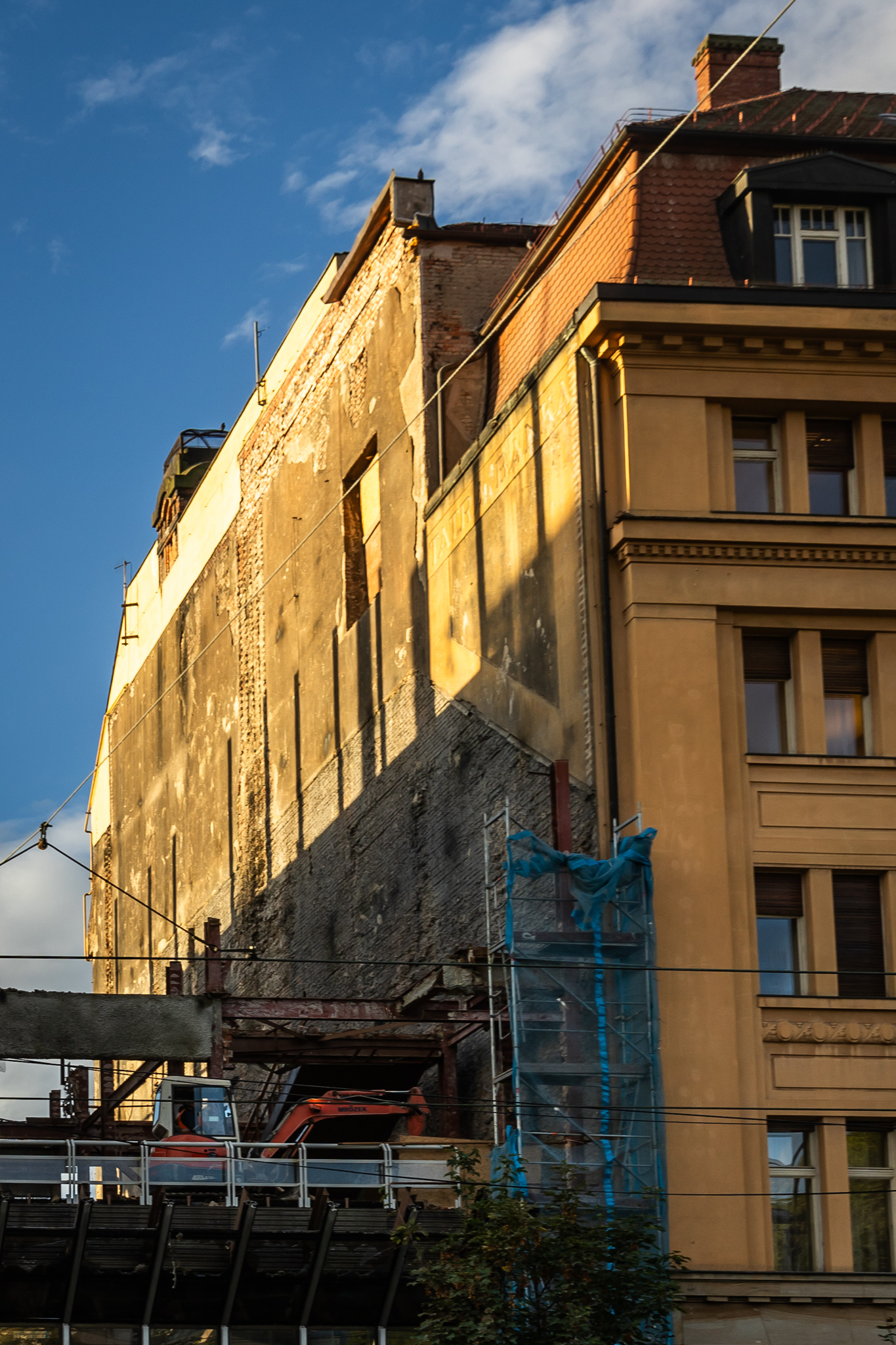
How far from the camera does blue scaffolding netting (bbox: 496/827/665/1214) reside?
26.3m

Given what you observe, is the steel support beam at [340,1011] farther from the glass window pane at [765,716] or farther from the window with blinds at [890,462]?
the window with blinds at [890,462]

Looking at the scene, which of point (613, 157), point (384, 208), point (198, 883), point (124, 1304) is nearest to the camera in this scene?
point (124, 1304)

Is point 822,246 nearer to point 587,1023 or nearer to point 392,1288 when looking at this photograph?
point 587,1023

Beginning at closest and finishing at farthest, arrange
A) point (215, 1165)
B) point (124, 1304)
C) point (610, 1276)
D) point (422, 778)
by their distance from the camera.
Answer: point (610, 1276), point (124, 1304), point (215, 1165), point (422, 778)

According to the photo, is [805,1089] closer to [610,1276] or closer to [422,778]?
[610,1276]

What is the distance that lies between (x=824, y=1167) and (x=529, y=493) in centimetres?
1142

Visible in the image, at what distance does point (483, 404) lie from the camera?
38094mm

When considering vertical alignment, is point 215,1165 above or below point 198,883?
below

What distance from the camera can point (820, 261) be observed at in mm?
31422

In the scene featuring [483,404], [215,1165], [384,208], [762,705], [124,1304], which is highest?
[384,208]

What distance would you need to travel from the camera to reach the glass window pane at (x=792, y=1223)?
26656 millimetres

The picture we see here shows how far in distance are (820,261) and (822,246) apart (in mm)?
273

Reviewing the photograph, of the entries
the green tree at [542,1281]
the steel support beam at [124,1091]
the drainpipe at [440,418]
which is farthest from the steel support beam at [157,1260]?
the drainpipe at [440,418]

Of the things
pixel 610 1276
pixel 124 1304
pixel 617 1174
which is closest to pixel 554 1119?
pixel 617 1174
